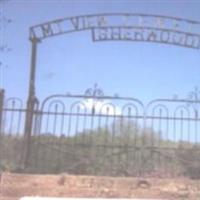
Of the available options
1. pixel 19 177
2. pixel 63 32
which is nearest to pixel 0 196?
pixel 19 177

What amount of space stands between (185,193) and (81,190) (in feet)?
4.94

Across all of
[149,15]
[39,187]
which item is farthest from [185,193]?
[149,15]

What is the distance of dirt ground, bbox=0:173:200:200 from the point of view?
28.3 feet

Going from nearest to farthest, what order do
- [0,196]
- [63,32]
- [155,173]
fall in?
1. [0,196]
2. [155,173]
3. [63,32]

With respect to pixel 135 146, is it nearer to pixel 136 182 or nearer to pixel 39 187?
pixel 136 182

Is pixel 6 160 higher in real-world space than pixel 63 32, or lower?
lower

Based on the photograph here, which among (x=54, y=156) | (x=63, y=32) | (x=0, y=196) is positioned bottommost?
(x=0, y=196)

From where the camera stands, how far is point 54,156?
9.99m

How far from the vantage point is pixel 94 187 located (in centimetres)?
865

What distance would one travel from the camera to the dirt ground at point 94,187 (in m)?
8.62

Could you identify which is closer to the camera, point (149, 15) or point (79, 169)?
point (79, 169)

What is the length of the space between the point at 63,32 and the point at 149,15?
167cm

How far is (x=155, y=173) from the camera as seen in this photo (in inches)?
377

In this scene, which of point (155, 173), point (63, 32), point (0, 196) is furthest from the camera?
point (63, 32)
